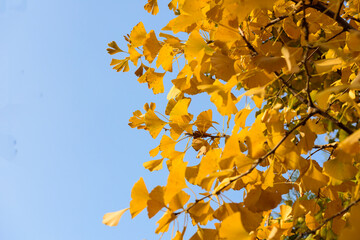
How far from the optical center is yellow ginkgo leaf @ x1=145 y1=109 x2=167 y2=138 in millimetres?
1016

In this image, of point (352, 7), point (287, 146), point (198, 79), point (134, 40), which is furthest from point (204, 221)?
point (352, 7)

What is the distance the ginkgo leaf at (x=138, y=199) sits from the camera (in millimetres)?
678

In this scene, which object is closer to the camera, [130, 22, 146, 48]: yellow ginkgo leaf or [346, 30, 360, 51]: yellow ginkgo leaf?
[346, 30, 360, 51]: yellow ginkgo leaf

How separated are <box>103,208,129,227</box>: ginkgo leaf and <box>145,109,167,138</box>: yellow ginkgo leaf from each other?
0.35 meters

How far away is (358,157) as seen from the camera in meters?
0.87

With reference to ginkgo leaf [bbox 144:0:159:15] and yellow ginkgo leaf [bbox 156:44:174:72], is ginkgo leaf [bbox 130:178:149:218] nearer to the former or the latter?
yellow ginkgo leaf [bbox 156:44:174:72]

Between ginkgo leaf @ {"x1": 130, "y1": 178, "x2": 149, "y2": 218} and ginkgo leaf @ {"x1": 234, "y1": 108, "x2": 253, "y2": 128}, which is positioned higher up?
ginkgo leaf @ {"x1": 234, "y1": 108, "x2": 253, "y2": 128}

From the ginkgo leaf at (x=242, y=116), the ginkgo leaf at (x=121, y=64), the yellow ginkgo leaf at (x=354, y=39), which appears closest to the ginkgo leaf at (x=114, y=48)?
the ginkgo leaf at (x=121, y=64)

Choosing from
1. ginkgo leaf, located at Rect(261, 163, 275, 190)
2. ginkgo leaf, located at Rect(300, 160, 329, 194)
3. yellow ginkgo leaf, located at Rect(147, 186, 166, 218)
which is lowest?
ginkgo leaf, located at Rect(300, 160, 329, 194)

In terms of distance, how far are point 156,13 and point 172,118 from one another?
0.42m

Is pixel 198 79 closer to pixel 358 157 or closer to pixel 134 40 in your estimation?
pixel 134 40

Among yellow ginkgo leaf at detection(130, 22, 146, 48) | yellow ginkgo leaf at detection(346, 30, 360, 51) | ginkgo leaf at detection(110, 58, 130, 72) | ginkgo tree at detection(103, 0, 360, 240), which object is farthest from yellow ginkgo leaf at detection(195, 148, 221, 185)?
ginkgo leaf at detection(110, 58, 130, 72)

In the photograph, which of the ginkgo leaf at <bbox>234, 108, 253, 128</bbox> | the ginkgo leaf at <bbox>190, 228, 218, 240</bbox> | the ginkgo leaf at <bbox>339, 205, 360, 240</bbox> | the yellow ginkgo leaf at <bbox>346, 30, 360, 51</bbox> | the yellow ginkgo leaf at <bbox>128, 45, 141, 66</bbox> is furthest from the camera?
the yellow ginkgo leaf at <bbox>128, 45, 141, 66</bbox>

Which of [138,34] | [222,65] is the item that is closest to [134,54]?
[138,34]
